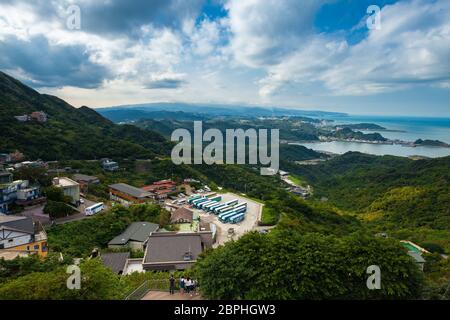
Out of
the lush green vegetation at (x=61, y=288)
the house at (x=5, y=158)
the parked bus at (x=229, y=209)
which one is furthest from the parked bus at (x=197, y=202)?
the house at (x=5, y=158)

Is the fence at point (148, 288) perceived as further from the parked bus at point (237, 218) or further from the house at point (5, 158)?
the house at point (5, 158)

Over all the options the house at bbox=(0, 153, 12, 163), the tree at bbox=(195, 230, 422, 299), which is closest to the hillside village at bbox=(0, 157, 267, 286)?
the house at bbox=(0, 153, 12, 163)

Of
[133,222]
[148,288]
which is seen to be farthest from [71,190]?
[148,288]

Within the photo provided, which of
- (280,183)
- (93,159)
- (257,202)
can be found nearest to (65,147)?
(93,159)

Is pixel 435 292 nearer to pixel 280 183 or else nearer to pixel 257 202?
pixel 257 202

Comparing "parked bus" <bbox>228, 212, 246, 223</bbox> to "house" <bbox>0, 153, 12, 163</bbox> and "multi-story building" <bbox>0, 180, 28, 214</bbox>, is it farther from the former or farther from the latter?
"house" <bbox>0, 153, 12, 163</bbox>
